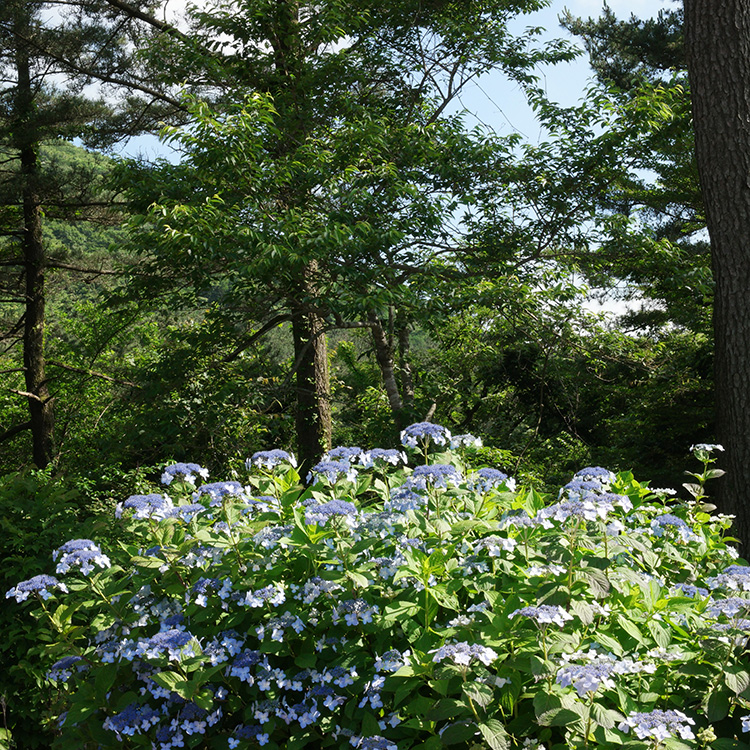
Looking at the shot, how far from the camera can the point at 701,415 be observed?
7.29m

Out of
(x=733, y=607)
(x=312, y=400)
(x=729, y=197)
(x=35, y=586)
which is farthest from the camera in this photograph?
(x=312, y=400)

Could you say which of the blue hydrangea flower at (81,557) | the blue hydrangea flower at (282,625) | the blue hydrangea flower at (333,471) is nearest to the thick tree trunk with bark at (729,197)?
the blue hydrangea flower at (333,471)

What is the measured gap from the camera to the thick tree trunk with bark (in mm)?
3766

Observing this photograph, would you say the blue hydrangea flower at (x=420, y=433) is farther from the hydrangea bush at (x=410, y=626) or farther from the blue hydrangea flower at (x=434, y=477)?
the blue hydrangea flower at (x=434, y=477)

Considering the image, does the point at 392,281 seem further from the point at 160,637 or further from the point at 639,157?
the point at 160,637

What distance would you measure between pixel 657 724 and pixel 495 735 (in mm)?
357

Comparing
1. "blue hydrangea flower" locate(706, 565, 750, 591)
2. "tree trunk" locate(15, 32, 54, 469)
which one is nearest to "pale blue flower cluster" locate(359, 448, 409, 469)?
"blue hydrangea flower" locate(706, 565, 750, 591)

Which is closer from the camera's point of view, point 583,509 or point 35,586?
point 583,509

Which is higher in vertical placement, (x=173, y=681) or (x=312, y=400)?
(x=312, y=400)

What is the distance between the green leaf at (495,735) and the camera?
4.98 ft

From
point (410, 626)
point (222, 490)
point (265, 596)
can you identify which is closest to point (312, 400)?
point (222, 490)

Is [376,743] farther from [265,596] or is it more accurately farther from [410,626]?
[265,596]

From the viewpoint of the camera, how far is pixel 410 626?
183cm

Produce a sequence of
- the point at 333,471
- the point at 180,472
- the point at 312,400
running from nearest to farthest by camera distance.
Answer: the point at 333,471 < the point at 180,472 < the point at 312,400
